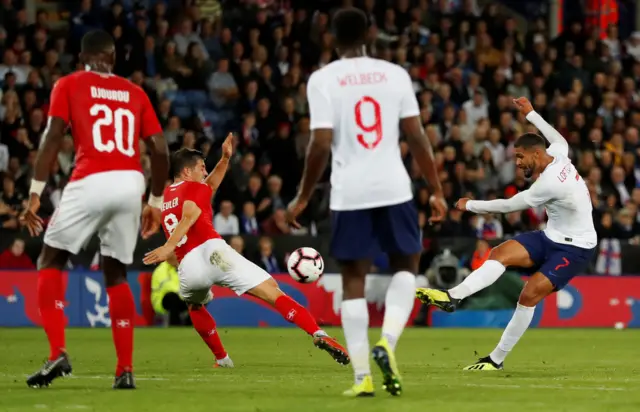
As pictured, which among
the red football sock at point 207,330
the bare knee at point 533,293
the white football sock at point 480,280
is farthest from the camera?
the red football sock at point 207,330

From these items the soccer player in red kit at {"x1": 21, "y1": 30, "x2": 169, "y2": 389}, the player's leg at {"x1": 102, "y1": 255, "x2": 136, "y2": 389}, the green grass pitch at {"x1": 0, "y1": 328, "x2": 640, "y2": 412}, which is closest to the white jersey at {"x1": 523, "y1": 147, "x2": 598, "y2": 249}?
the green grass pitch at {"x1": 0, "y1": 328, "x2": 640, "y2": 412}

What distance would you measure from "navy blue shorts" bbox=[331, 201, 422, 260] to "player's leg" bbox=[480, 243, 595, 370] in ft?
11.0

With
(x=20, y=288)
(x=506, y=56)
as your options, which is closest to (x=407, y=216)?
(x=20, y=288)

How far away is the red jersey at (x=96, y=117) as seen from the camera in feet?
29.5

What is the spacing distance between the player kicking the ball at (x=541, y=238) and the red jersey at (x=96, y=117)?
11.3 ft

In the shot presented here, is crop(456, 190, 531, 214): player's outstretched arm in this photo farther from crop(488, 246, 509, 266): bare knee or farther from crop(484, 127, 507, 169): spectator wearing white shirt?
crop(484, 127, 507, 169): spectator wearing white shirt

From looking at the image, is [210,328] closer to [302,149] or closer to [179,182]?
[179,182]

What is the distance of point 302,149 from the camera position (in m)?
22.2

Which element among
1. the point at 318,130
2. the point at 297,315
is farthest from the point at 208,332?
the point at 318,130

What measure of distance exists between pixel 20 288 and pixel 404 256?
12342 millimetres

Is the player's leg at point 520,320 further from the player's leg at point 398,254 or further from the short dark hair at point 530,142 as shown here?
the player's leg at point 398,254

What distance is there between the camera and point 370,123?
27.6 feet

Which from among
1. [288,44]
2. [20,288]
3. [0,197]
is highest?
[288,44]

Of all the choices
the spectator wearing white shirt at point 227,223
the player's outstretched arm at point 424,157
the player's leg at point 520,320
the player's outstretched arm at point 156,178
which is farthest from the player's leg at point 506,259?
the spectator wearing white shirt at point 227,223
